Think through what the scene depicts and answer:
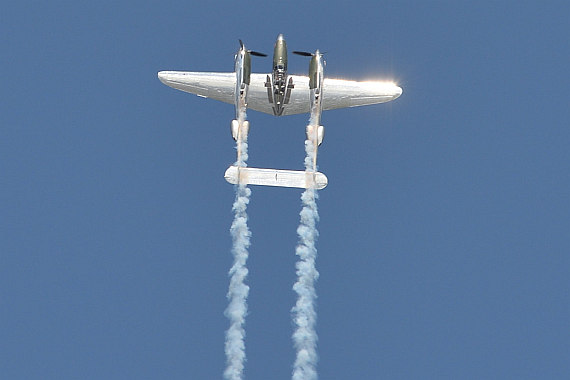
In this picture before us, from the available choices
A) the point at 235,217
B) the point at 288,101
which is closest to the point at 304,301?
the point at 235,217

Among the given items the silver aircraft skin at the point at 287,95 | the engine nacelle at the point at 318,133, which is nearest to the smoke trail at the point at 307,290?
the engine nacelle at the point at 318,133

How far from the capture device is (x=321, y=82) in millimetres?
87562

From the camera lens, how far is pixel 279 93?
89188mm

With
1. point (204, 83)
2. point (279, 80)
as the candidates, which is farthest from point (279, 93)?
point (204, 83)

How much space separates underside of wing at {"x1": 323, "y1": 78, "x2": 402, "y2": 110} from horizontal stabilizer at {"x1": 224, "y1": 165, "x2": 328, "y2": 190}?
11.1 m

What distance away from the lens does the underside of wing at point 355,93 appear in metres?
93.4

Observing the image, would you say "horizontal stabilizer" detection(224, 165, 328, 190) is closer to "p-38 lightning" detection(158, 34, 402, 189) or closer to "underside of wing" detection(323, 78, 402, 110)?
"p-38 lightning" detection(158, 34, 402, 189)

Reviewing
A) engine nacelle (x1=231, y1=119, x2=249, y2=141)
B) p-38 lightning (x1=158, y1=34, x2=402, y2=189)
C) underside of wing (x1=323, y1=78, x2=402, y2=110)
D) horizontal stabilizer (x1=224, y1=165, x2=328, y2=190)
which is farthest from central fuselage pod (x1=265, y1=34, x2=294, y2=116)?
horizontal stabilizer (x1=224, y1=165, x2=328, y2=190)

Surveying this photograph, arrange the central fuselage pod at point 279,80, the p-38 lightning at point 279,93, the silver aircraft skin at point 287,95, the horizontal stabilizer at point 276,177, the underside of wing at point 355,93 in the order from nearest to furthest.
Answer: the horizontal stabilizer at point 276,177 → the p-38 lightning at point 279,93 → the central fuselage pod at point 279,80 → the silver aircraft skin at point 287,95 → the underside of wing at point 355,93

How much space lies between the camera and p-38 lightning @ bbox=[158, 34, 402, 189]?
8394 centimetres

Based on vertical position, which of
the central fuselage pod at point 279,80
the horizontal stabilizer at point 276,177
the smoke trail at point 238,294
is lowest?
the smoke trail at point 238,294

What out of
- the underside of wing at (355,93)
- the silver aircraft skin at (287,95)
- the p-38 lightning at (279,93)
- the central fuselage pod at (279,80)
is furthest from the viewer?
the underside of wing at (355,93)

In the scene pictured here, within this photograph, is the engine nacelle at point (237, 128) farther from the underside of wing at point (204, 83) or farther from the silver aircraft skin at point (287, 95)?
the underside of wing at point (204, 83)

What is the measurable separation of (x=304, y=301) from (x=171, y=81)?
20976mm
